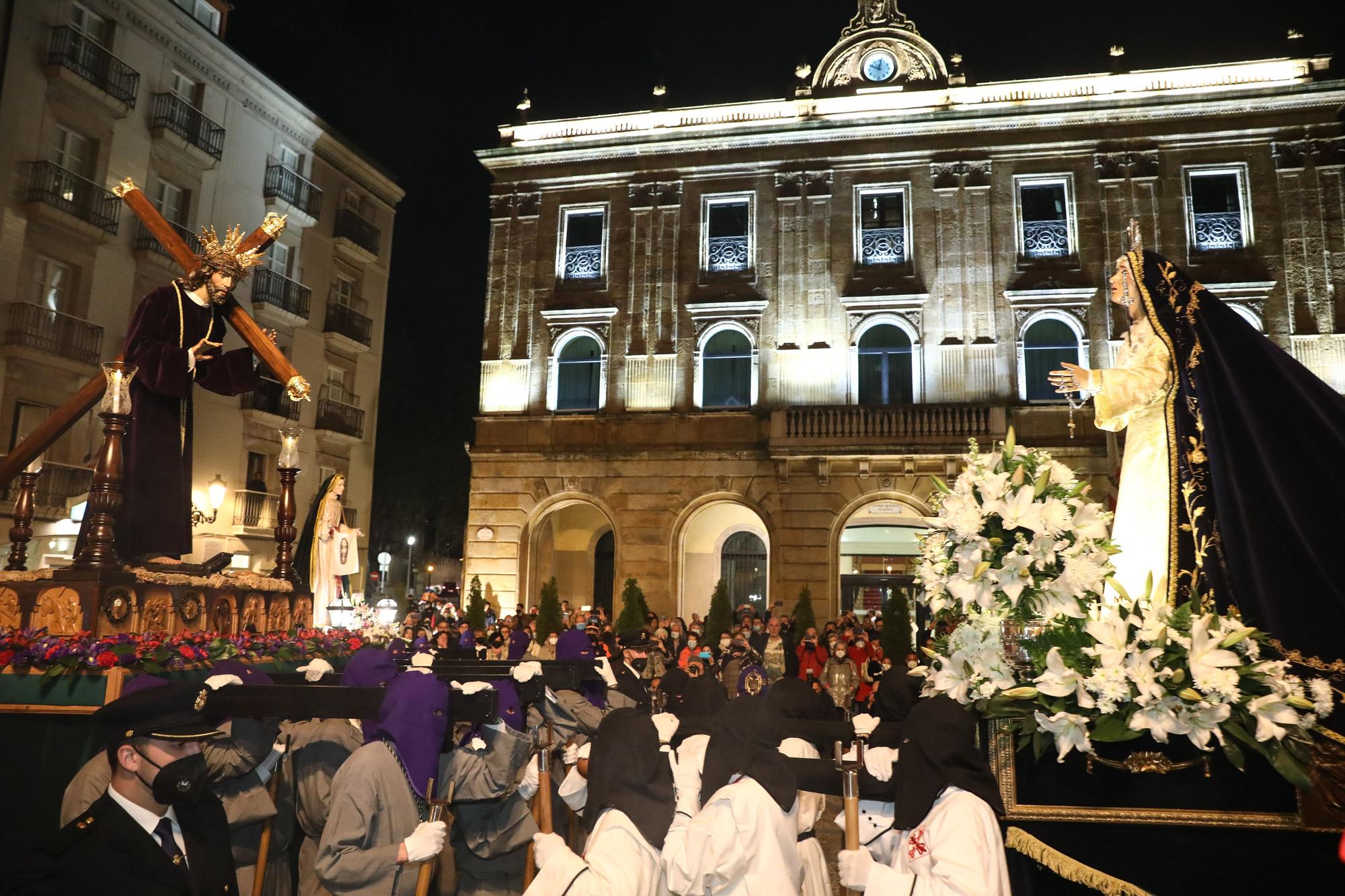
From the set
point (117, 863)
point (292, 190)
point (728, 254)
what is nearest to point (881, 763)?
point (117, 863)

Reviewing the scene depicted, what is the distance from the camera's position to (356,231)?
3422 cm

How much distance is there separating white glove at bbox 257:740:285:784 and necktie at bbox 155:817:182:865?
1.98m

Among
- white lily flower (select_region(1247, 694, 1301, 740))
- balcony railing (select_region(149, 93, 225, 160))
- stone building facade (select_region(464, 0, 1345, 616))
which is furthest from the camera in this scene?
balcony railing (select_region(149, 93, 225, 160))

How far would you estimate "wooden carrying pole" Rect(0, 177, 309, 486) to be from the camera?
881 centimetres

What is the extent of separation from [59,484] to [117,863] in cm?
2325

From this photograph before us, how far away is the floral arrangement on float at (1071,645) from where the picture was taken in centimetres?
432

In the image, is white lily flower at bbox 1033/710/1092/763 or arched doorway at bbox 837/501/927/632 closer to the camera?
white lily flower at bbox 1033/710/1092/763

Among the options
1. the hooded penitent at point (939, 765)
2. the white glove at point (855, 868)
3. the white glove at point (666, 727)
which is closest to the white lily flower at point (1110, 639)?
the hooded penitent at point (939, 765)

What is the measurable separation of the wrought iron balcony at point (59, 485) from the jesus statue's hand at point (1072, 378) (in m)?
22.2

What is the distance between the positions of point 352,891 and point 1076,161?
26524 mm

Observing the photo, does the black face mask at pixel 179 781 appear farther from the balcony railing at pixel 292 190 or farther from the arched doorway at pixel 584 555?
the balcony railing at pixel 292 190

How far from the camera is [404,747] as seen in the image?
197 inches

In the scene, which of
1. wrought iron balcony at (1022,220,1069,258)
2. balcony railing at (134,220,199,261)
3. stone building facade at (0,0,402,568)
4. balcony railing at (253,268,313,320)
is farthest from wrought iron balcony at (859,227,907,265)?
balcony railing at (134,220,199,261)

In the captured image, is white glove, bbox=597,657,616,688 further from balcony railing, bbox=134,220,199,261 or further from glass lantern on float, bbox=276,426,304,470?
balcony railing, bbox=134,220,199,261
